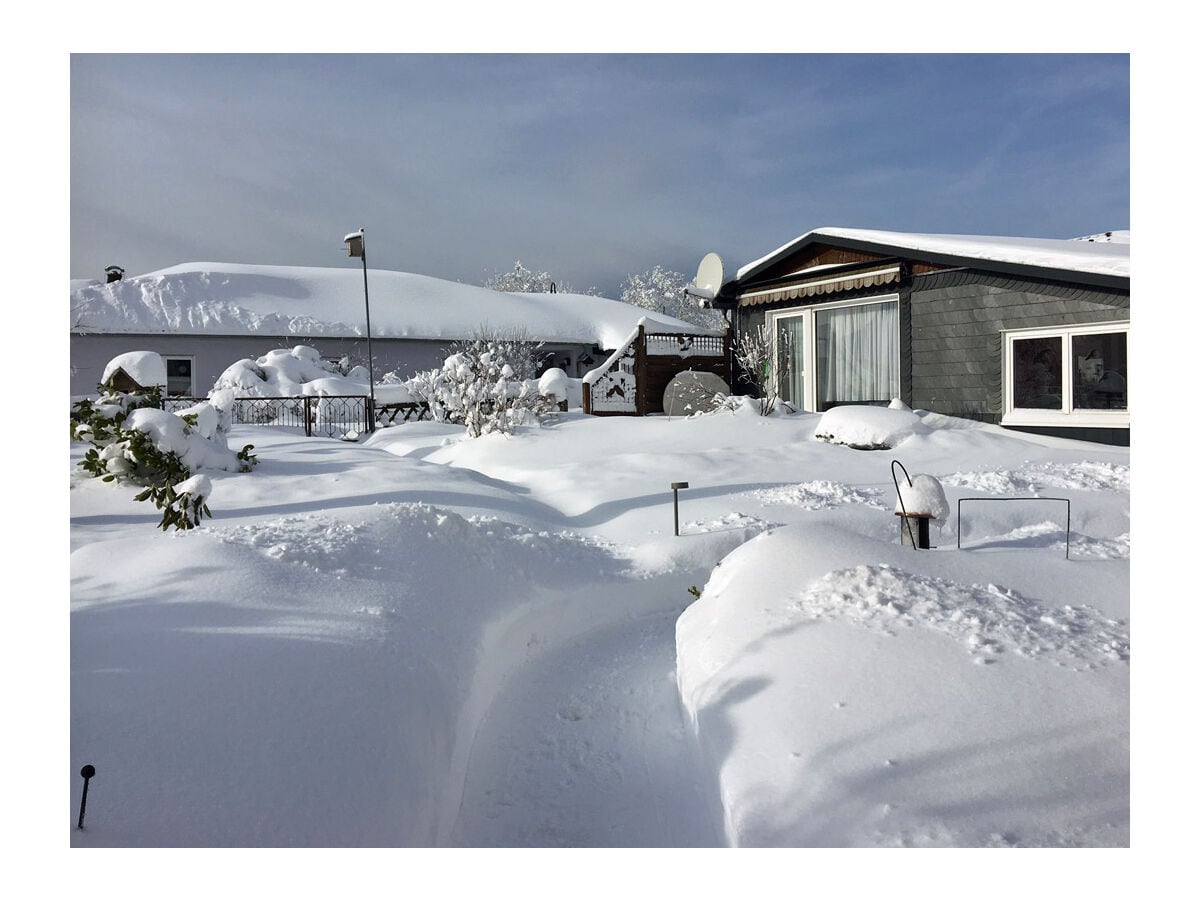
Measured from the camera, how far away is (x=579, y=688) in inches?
159

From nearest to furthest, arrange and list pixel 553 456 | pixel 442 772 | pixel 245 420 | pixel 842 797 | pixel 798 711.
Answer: pixel 842 797, pixel 798 711, pixel 442 772, pixel 553 456, pixel 245 420

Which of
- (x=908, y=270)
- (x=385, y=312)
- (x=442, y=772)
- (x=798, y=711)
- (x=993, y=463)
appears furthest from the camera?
(x=385, y=312)

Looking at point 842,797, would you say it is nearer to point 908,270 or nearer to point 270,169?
point 270,169

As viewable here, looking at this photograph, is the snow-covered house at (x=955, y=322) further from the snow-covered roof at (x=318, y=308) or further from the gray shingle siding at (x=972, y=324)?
the snow-covered roof at (x=318, y=308)

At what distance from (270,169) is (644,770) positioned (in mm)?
4125

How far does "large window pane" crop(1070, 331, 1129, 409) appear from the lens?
28.8ft

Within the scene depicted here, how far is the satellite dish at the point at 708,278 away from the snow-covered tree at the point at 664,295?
94.0ft

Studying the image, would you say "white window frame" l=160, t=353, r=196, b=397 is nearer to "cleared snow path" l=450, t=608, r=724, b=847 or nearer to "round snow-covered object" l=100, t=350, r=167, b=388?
"round snow-covered object" l=100, t=350, r=167, b=388

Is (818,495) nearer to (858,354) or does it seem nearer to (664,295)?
(858,354)

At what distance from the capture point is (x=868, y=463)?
8547 millimetres

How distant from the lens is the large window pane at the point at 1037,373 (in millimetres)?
9445

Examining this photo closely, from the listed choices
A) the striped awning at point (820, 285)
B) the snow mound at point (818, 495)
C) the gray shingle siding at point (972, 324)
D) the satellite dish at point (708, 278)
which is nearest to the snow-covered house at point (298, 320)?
the satellite dish at point (708, 278)

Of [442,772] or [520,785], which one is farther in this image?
[520,785]
